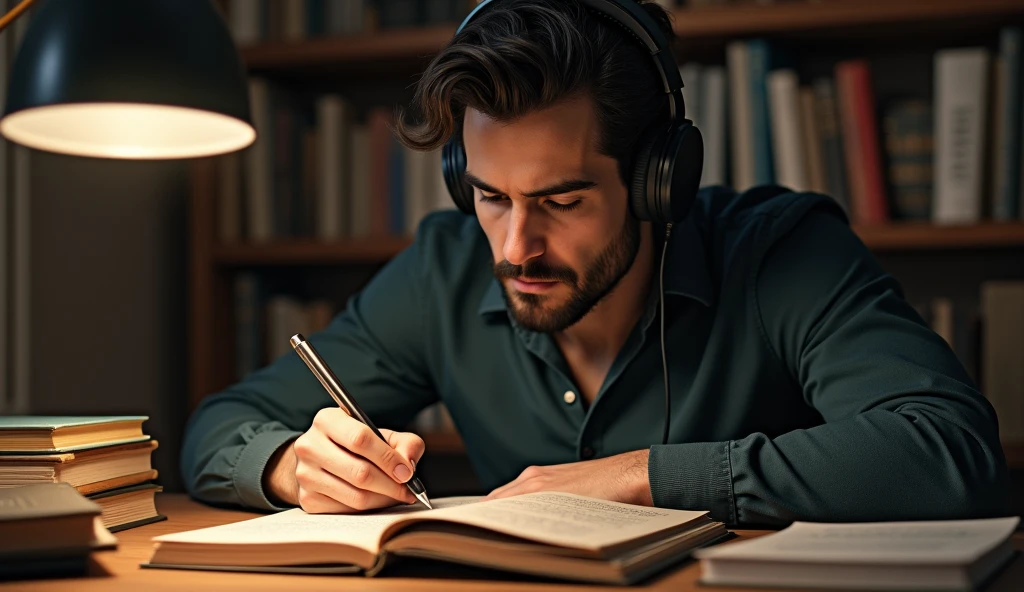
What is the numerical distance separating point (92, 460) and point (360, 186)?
1.37m

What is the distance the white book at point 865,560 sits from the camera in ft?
2.17

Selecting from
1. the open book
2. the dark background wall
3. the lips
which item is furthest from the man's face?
the dark background wall

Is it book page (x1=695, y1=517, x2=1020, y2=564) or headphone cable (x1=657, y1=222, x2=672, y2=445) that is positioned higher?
headphone cable (x1=657, y1=222, x2=672, y2=445)

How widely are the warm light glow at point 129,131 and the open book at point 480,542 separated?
23.9 inches

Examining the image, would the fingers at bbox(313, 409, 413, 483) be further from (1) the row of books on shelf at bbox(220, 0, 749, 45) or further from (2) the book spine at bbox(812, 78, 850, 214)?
(1) the row of books on shelf at bbox(220, 0, 749, 45)

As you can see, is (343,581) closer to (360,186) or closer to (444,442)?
(444,442)

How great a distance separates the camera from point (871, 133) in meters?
Result: 1.95

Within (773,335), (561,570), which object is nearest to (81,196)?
(773,335)

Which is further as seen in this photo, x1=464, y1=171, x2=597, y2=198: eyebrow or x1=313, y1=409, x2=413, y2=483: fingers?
x1=464, y1=171, x2=597, y2=198: eyebrow

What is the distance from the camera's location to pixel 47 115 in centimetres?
130

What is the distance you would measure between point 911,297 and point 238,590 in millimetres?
1822

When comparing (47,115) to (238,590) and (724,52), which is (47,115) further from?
(724,52)

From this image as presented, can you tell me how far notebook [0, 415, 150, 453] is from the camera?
3.10 feet

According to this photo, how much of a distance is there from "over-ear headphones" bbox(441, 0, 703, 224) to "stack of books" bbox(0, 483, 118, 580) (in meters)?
0.70
